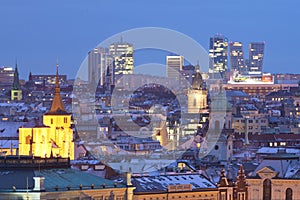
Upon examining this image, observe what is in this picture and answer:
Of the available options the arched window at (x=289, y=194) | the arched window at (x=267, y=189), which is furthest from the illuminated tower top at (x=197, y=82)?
the arched window at (x=289, y=194)

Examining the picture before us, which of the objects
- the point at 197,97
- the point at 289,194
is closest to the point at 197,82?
the point at 197,97

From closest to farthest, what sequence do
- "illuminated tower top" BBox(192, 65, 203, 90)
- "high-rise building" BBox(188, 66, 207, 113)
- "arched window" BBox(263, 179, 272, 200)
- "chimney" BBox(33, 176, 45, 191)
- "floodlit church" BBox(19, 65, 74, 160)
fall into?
1. "chimney" BBox(33, 176, 45, 191)
2. "arched window" BBox(263, 179, 272, 200)
3. "floodlit church" BBox(19, 65, 74, 160)
4. "high-rise building" BBox(188, 66, 207, 113)
5. "illuminated tower top" BBox(192, 65, 203, 90)

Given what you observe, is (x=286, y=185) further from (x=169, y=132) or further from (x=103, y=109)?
(x=103, y=109)

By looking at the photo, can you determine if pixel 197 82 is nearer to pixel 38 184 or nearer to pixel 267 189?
pixel 267 189

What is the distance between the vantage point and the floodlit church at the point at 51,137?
104694 mm

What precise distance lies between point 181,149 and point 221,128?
701 centimetres

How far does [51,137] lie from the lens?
110750mm

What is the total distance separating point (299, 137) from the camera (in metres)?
142

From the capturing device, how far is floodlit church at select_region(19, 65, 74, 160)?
343 feet

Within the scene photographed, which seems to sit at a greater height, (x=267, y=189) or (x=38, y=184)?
(x=38, y=184)

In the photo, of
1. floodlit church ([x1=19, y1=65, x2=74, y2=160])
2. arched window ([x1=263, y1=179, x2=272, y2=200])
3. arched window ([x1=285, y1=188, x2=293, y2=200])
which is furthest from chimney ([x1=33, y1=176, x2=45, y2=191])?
floodlit church ([x1=19, y1=65, x2=74, y2=160])

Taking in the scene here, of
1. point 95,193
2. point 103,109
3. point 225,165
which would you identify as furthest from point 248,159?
point 103,109

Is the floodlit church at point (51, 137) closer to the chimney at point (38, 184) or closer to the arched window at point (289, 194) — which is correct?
the arched window at point (289, 194)

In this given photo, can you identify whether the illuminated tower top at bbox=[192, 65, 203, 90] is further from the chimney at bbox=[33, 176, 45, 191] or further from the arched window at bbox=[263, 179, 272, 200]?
the chimney at bbox=[33, 176, 45, 191]
